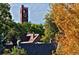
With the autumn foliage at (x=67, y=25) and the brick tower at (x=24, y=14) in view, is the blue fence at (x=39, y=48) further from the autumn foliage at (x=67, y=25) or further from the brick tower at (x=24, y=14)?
the brick tower at (x=24, y=14)

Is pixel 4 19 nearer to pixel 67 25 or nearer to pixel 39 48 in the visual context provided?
pixel 39 48

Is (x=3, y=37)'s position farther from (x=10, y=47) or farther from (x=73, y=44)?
(x=73, y=44)

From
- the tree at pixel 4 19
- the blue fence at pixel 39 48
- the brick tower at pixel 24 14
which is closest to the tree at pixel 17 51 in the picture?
the blue fence at pixel 39 48

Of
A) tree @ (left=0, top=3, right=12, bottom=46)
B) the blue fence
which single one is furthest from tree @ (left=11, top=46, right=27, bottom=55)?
tree @ (left=0, top=3, right=12, bottom=46)

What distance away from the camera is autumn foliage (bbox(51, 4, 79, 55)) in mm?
1874

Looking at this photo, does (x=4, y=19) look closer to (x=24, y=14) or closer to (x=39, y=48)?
(x=24, y=14)

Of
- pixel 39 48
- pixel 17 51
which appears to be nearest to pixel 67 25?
pixel 39 48

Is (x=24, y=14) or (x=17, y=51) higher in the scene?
(x=24, y=14)

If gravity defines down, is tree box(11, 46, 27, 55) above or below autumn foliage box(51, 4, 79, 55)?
below

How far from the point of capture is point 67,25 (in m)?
1.89

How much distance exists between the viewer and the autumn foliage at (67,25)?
187cm

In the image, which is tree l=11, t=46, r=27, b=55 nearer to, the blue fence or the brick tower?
the blue fence
